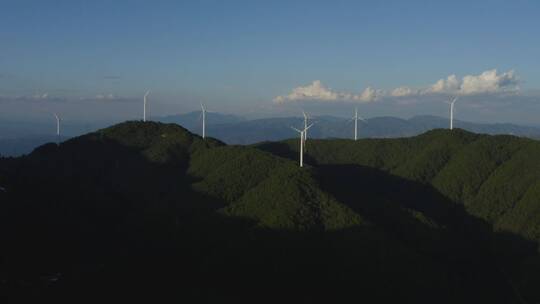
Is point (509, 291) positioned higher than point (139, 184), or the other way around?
point (139, 184)

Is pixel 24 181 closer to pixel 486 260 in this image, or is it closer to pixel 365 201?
pixel 365 201

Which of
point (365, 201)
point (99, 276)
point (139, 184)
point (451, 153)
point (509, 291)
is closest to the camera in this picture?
point (99, 276)

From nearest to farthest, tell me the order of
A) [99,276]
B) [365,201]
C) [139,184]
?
[99,276] < [365,201] < [139,184]

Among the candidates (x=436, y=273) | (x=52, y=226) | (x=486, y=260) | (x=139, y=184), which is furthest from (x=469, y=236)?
(x=52, y=226)

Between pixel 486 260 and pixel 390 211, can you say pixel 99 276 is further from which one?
pixel 486 260

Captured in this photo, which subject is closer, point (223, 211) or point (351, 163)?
point (223, 211)

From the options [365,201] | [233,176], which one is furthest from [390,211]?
[233,176]

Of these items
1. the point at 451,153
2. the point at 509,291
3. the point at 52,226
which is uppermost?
the point at 451,153
